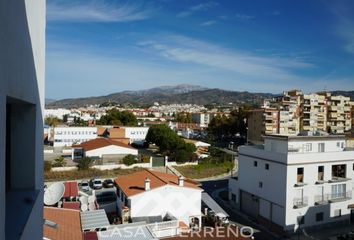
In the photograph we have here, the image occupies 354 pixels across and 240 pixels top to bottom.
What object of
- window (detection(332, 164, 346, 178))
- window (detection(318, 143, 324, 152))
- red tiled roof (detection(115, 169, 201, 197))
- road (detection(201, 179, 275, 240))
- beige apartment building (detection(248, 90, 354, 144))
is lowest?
road (detection(201, 179, 275, 240))

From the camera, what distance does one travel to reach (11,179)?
9.59ft

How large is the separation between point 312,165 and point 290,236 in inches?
177

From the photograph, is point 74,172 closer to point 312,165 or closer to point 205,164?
point 205,164

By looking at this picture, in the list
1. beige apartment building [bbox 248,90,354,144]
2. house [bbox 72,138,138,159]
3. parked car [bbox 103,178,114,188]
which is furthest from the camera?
beige apartment building [bbox 248,90,354,144]

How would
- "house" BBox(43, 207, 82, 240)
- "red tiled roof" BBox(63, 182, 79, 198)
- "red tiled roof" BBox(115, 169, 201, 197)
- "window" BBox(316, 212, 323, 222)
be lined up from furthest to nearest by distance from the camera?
"red tiled roof" BBox(63, 182, 79, 198)
"window" BBox(316, 212, 323, 222)
"red tiled roof" BBox(115, 169, 201, 197)
"house" BBox(43, 207, 82, 240)

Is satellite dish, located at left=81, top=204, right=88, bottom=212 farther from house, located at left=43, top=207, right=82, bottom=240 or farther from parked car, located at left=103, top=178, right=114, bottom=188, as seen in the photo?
parked car, located at left=103, top=178, right=114, bottom=188

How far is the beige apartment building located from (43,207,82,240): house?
42490mm

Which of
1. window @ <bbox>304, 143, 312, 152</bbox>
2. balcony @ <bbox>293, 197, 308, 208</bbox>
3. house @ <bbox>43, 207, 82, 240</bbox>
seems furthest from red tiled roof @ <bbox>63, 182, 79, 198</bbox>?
window @ <bbox>304, 143, 312, 152</bbox>

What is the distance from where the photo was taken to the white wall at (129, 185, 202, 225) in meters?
19.5

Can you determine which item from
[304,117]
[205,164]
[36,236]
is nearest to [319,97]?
[304,117]

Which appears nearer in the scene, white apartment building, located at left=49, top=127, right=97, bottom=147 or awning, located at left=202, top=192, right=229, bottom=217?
awning, located at left=202, top=192, right=229, bottom=217

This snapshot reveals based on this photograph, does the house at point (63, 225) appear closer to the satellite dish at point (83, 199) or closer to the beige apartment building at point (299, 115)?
the satellite dish at point (83, 199)

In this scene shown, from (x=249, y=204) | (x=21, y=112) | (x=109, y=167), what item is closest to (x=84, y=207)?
(x=249, y=204)

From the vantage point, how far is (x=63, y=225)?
12.9 metres
